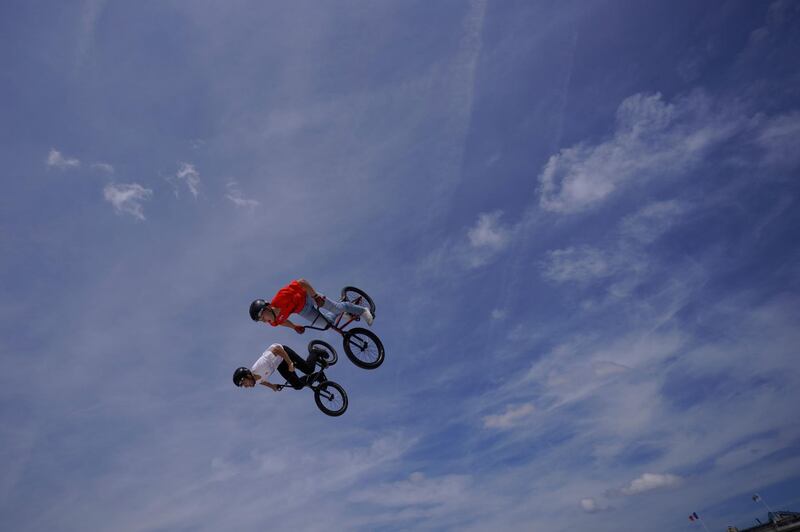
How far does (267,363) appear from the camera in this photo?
1154cm

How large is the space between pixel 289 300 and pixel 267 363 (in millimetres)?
1964

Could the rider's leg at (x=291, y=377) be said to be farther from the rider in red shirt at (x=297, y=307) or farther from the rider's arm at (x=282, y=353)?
the rider in red shirt at (x=297, y=307)

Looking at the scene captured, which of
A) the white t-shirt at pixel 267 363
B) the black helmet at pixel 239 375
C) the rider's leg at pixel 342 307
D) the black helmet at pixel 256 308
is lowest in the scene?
the black helmet at pixel 239 375

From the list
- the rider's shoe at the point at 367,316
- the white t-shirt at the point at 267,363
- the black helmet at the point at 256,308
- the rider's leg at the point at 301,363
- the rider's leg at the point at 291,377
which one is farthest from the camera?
the rider's shoe at the point at 367,316

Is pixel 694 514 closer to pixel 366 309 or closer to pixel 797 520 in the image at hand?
pixel 797 520

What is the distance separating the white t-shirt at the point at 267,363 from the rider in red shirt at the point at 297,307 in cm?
90

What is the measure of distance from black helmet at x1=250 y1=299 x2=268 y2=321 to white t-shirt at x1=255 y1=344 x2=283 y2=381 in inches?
59.0

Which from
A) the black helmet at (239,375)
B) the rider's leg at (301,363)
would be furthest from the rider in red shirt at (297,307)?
the black helmet at (239,375)

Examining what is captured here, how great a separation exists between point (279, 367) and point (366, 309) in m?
3.16

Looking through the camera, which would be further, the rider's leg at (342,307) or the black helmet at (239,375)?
the rider's leg at (342,307)

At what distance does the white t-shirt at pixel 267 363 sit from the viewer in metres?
11.4

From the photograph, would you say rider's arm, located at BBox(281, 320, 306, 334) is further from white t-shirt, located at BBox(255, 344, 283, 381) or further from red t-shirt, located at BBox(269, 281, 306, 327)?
white t-shirt, located at BBox(255, 344, 283, 381)

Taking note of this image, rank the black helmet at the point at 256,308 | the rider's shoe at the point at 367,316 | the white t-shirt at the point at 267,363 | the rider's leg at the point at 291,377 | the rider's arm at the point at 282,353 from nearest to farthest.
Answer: the black helmet at the point at 256,308 < the white t-shirt at the point at 267,363 < the rider's arm at the point at 282,353 < the rider's leg at the point at 291,377 < the rider's shoe at the point at 367,316

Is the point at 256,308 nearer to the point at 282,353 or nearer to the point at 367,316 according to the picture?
the point at 282,353
